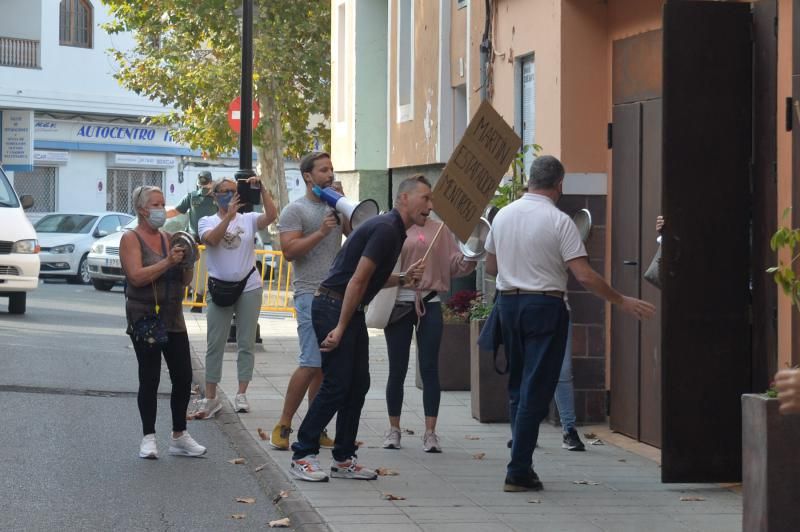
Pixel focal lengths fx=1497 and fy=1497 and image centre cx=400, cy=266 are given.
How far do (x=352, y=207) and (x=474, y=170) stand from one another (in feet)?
2.69

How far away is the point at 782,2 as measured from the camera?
8344mm

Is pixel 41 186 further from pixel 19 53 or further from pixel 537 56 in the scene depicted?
pixel 537 56

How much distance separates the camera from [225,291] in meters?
11.5

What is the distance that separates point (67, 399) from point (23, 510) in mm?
4744

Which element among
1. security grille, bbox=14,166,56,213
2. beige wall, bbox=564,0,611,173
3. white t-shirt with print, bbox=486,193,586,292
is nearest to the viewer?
white t-shirt with print, bbox=486,193,586,292

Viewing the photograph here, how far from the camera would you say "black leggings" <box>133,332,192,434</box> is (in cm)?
957

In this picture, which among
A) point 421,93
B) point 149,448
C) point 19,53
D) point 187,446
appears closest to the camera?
point 149,448

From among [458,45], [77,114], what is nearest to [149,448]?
[458,45]

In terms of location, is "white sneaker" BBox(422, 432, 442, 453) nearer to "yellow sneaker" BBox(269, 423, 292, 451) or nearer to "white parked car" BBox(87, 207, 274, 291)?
"yellow sneaker" BBox(269, 423, 292, 451)

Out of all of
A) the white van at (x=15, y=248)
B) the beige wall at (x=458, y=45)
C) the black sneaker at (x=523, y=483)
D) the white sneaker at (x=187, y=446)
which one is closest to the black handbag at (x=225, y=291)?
the white sneaker at (x=187, y=446)

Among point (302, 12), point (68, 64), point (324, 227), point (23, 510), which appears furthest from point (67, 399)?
point (68, 64)

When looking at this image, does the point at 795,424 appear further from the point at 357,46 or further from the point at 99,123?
the point at 99,123

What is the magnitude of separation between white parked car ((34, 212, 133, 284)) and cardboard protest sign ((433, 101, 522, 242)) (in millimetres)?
22595

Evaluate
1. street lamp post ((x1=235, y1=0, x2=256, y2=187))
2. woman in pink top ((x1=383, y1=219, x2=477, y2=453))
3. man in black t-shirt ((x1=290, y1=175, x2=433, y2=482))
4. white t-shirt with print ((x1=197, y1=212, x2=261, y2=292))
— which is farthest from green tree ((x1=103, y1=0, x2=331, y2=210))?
man in black t-shirt ((x1=290, y1=175, x2=433, y2=482))
